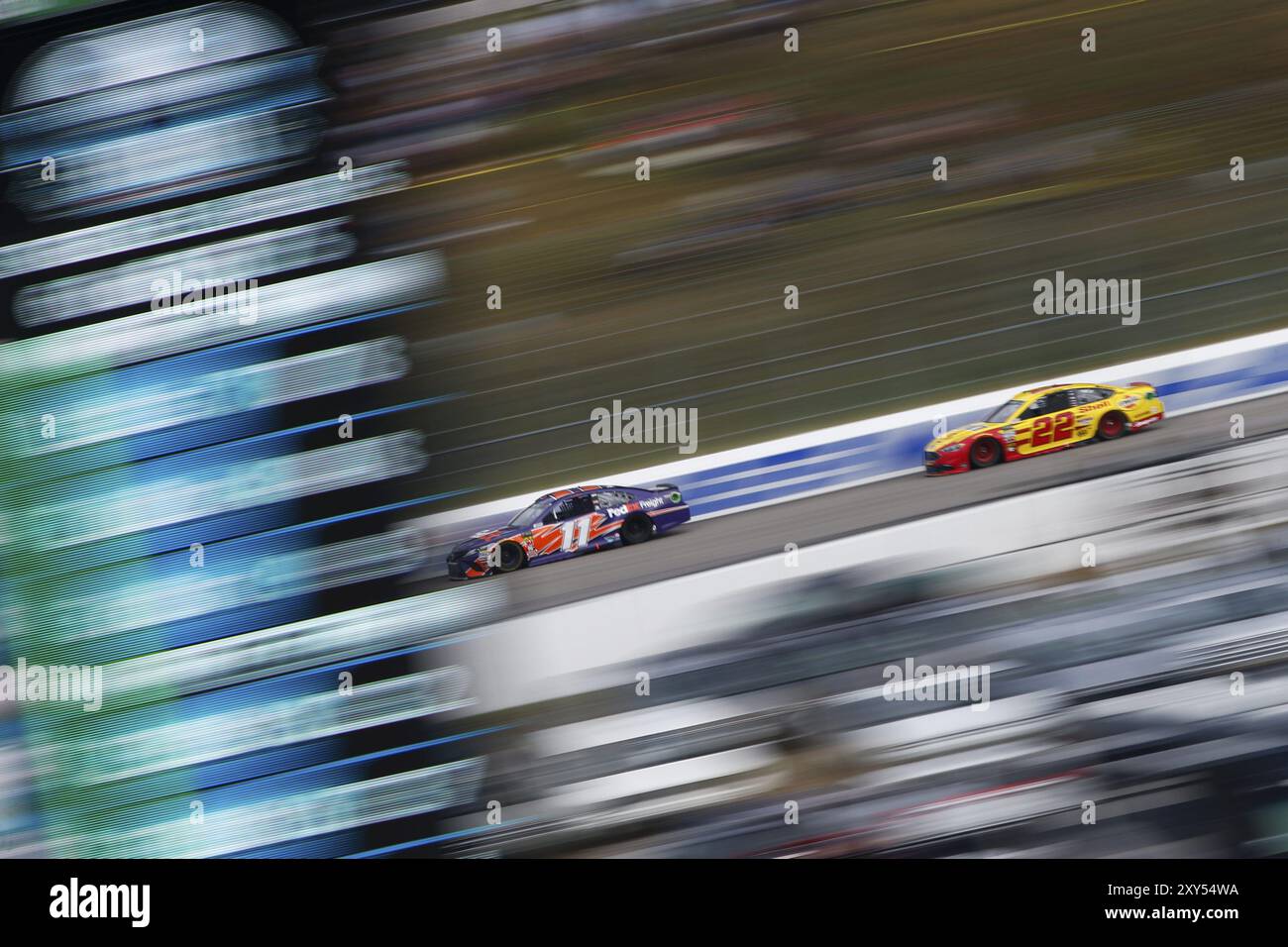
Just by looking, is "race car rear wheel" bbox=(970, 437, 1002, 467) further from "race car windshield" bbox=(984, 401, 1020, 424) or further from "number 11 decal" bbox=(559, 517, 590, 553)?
"number 11 decal" bbox=(559, 517, 590, 553)

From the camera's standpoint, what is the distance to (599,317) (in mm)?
2701

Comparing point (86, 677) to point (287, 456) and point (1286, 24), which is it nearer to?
point (287, 456)

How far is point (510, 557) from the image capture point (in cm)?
249

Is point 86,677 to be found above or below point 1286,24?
below

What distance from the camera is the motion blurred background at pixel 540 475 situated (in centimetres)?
252

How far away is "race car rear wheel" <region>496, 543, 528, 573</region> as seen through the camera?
8.03ft

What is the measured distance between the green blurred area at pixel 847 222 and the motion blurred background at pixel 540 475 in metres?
0.01

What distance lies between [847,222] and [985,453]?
0.73 metres

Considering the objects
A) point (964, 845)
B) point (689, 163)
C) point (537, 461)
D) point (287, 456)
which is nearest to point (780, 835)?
point (964, 845)
